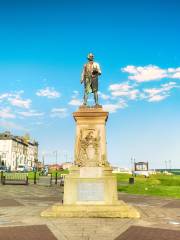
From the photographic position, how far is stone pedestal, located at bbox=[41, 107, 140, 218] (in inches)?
413

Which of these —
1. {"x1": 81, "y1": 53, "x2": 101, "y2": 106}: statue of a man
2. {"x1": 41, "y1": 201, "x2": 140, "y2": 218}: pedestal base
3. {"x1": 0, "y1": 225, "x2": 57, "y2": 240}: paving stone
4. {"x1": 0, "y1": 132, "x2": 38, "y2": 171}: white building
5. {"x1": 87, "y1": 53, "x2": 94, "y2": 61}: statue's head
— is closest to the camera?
{"x1": 0, "y1": 225, "x2": 57, "y2": 240}: paving stone

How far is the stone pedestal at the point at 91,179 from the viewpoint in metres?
10.5

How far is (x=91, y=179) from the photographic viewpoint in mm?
11273

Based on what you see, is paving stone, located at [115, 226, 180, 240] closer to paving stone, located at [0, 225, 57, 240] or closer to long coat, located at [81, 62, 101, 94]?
paving stone, located at [0, 225, 57, 240]

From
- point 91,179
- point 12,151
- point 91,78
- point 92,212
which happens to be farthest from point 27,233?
point 12,151

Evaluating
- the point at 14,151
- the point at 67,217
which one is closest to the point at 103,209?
the point at 67,217

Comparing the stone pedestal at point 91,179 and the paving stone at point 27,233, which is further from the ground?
the stone pedestal at point 91,179

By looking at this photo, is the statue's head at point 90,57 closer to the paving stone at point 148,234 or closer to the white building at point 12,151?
the paving stone at point 148,234

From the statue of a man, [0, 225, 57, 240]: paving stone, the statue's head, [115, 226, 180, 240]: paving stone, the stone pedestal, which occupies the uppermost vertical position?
the statue's head

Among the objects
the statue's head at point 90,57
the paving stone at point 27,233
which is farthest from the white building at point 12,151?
the paving stone at point 27,233

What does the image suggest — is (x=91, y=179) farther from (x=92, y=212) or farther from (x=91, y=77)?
(x=91, y=77)

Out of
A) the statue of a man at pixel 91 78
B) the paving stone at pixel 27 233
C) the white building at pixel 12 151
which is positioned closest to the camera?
the paving stone at pixel 27 233

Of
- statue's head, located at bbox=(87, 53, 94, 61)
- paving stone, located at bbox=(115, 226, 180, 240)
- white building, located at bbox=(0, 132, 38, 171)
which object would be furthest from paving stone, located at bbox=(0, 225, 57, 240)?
white building, located at bbox=(0, 132, 38, 171)

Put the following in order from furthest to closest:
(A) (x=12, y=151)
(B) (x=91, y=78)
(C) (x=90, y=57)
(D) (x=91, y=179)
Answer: (A) (x=12, y=151)
(C) (x=90, y=57)
(B) (x=91, y=78)
(D) (x=91, y=179)
